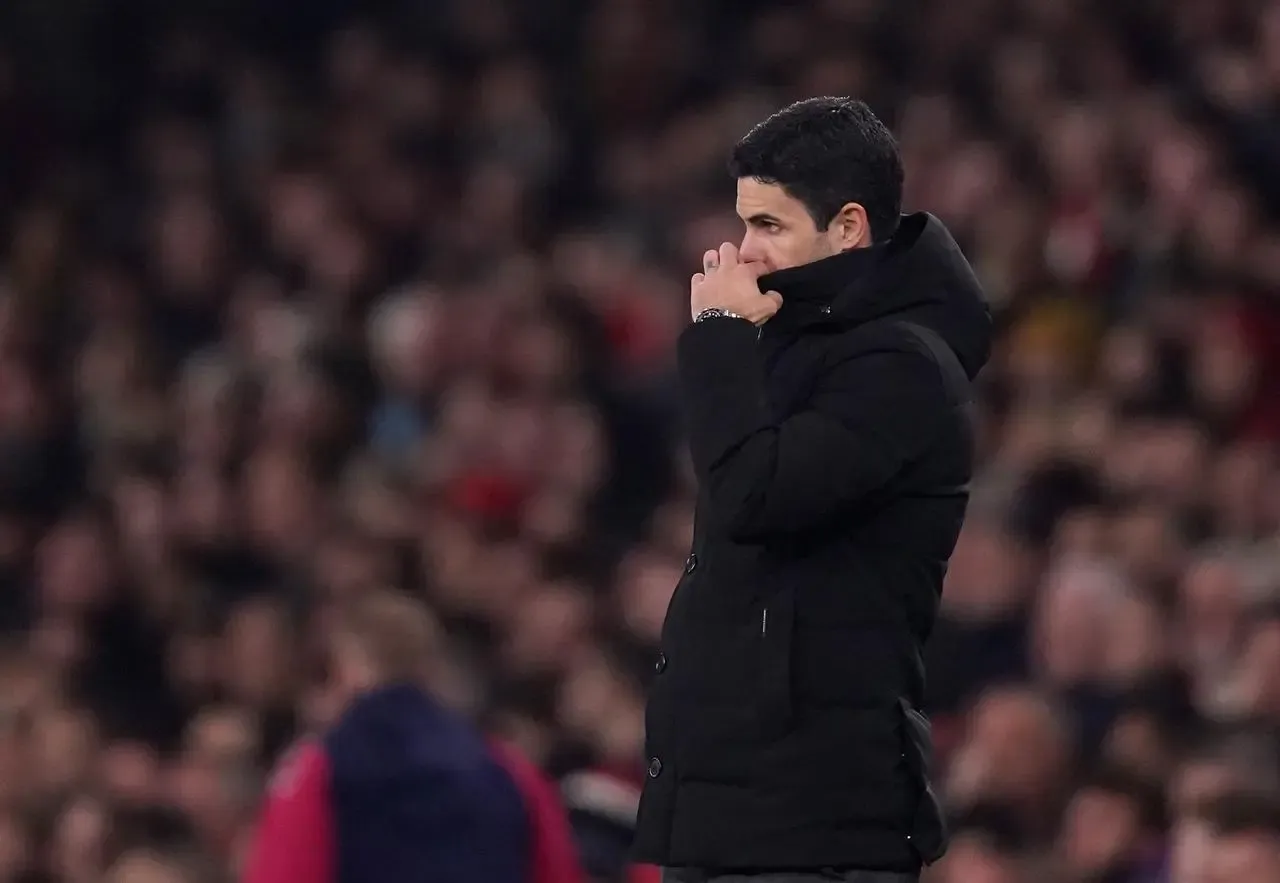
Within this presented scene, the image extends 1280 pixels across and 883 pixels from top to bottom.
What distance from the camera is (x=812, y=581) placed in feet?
9.77

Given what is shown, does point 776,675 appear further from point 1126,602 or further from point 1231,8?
point 1231,8

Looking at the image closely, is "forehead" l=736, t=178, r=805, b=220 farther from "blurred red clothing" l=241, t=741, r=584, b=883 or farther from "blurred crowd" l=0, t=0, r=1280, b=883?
"blurred crowd" l=0, t=0, r=1280, b=883

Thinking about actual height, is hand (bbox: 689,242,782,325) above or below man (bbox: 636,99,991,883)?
above

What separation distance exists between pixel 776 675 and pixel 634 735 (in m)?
3.23

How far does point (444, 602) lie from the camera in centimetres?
729

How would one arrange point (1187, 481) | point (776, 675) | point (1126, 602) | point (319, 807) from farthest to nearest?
point (1187, 481) < point (1126, 602) < point (319, 807) < point (776, 675)

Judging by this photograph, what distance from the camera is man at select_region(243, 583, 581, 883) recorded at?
4.48 m

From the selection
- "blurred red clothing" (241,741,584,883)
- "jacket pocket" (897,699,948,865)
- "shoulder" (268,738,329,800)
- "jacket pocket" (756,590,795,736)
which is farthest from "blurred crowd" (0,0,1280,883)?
"jacket pocket" (756,590,795,736)

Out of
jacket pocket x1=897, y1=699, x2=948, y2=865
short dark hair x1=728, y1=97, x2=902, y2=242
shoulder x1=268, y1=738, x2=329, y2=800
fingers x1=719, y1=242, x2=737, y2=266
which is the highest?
short dark hair x1=728, y1=97, x2=902, y2=242

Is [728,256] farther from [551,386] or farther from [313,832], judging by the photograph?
[551,386]

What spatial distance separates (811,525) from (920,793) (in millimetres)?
349

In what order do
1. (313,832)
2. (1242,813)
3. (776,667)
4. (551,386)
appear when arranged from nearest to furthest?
(776,667), (313,832), (1242,813), (551,386)

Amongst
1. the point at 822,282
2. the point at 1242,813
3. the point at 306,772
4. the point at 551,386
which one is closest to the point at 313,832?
the point at 306,772

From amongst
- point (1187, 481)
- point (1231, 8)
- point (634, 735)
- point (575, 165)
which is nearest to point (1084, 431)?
point (1187, 481)
